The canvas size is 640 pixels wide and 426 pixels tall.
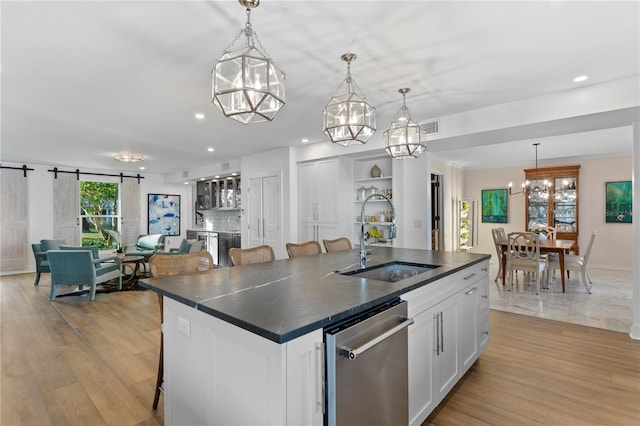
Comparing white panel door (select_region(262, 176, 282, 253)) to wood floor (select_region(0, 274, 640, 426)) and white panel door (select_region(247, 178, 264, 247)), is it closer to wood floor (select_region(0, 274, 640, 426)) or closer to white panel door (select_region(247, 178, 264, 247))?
white panel door (select_region(247, 178, 264, 247))

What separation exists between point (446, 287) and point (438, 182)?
18.5ft

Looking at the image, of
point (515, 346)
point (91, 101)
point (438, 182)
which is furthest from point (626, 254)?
point (91, 101)

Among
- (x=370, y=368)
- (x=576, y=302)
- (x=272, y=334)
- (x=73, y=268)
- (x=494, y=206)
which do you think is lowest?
(x=576, y=302)

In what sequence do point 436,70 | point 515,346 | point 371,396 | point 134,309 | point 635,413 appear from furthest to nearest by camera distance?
point 134,309
point 515,346
point 436,70
point 635,413
point 371,396

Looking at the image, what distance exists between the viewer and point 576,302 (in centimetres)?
470

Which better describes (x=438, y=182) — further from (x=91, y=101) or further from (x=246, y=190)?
(x=91, y=101)

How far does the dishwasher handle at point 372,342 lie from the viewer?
50.8 inches

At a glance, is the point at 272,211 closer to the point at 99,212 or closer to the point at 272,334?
the point at 272,334

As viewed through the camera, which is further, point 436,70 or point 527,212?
point 527,212

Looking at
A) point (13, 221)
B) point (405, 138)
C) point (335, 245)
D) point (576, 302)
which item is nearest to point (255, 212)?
point (335, 245)

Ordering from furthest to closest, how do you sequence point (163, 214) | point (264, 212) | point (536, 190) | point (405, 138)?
point (163, 214) < point (536, 190) < point (264, 212) < point (405, 138)

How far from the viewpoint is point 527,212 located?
27.1 ft

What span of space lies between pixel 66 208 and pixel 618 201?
13.1m

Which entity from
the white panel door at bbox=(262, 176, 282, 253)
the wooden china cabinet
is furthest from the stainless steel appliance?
the wooden china cabinet
